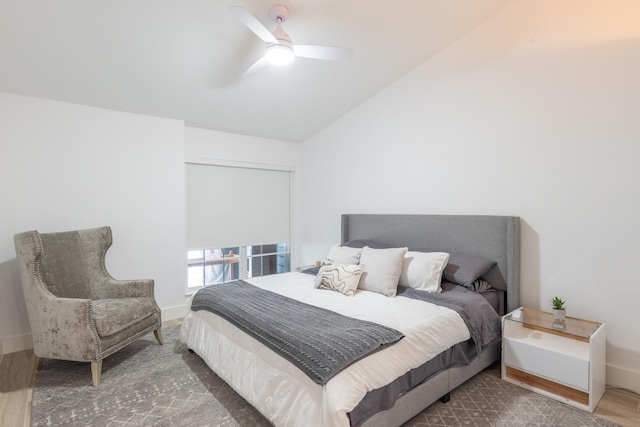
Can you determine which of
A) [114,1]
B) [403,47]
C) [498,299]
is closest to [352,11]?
[403,47]

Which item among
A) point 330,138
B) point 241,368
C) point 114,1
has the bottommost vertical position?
point 241,368

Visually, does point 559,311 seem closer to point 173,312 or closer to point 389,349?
point 389,349

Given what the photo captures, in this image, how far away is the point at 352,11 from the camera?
264 cm

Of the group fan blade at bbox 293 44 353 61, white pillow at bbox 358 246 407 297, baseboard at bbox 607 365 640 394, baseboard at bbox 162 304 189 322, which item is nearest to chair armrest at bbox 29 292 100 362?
baseboard at bbox 162 304 189 322

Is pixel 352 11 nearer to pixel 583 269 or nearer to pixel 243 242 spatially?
pixel 583 269

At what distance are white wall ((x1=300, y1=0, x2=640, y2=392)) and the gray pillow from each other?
0.34 m

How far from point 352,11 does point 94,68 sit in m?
2.29

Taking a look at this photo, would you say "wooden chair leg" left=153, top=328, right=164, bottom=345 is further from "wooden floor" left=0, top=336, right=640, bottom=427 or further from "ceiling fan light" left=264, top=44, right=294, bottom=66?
"ceiling fan light" left=264, top=44, right=294, bottom=66

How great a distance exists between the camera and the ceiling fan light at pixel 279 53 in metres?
2.25

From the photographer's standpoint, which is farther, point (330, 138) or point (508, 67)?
point (330, 138)

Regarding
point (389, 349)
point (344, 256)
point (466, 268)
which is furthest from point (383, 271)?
point (389, 349)

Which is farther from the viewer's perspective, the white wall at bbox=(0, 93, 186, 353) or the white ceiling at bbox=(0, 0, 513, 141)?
the white wall at bbox=(0, 93, 186, 353)

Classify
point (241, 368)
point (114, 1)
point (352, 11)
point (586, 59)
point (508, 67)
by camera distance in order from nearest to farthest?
point (241, 368) < point (114, 1) < point (586, 59) < point (352, 11) < point (508, 67)

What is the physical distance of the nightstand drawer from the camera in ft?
6.82
